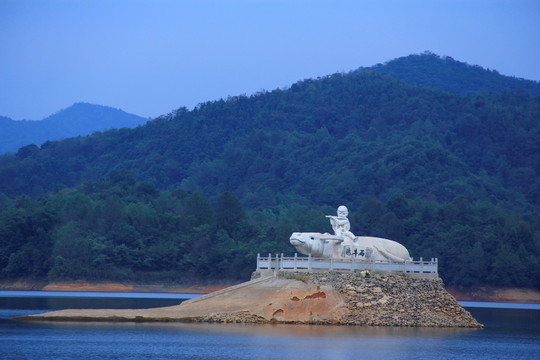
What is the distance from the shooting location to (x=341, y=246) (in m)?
56.4

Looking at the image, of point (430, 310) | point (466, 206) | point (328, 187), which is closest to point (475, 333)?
point (430, 310)

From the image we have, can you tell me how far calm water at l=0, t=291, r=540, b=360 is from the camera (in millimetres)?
42312

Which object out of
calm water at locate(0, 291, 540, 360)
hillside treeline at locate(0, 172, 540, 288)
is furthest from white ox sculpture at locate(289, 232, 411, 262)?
hillside treeline at locate(0, 172, 540, 288)

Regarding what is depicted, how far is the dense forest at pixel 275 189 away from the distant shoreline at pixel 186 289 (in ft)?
3.15

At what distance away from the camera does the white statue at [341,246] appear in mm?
55625

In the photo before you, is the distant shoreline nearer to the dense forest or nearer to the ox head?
the dense forest

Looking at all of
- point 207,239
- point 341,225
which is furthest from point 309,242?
point 207,239

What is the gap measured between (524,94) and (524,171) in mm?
43167

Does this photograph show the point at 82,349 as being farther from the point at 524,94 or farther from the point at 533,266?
the point at 524,94

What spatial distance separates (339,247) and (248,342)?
12.2 metres

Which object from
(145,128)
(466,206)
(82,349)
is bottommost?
(82,349)

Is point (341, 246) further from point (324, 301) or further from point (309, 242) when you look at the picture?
point (324, 301)

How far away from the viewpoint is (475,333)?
180 ft

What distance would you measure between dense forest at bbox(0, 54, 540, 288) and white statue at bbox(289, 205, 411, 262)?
5381 cm
